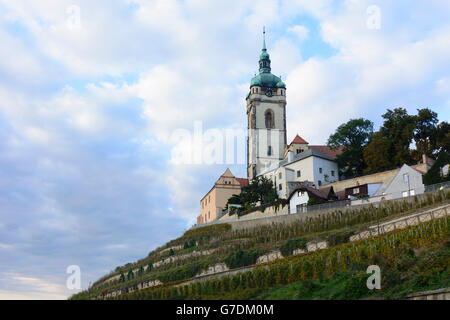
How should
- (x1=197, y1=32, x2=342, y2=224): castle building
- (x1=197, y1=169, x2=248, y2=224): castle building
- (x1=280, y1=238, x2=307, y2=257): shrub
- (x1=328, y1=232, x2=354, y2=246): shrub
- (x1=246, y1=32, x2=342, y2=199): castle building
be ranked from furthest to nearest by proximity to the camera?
(x1=197, y1=169, x2=248, y2=224): castle building
(x1=197, y1=32, x2=342, y2=224): castle building
(x1=246, y1=32, x2=342, y2=199): castle building
(x1=280, y1=238, x2=307, y2=257): shrub
(x1=328, y1=232, x2=354, y2=246): shrub

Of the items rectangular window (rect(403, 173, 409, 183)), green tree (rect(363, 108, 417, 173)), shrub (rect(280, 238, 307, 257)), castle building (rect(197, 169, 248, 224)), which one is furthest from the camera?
castle building (rect(197, 169, 248, 224))

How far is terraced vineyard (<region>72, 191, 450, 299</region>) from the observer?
22516mm

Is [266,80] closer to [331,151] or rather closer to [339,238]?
[331,151]

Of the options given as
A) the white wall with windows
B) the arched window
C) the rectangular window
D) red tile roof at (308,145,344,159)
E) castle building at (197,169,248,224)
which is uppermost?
the arched window

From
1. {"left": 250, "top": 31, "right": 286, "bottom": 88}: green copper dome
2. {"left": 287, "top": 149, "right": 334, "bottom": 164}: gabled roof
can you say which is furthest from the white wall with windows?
{"left": 250, "top": 31, "right": 286, "bottom": 88}: green copper dome

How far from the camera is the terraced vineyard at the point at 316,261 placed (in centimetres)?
2252

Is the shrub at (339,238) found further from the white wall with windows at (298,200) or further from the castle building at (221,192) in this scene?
the castle building at (221,192)

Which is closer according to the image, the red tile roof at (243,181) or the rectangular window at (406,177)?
the rectangular window at (406,177)

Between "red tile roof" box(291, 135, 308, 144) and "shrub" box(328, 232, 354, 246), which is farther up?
"red tile roof" box(291, 135, 308, 144)

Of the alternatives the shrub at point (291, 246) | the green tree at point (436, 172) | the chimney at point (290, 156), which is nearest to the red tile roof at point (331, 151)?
the chimney at point (290, 156)

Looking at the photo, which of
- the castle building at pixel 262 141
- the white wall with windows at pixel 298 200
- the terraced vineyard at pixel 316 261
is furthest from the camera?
the castle building at pixel 262 141

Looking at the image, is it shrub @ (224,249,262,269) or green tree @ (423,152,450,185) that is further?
green tree @ (423,152,450,185)

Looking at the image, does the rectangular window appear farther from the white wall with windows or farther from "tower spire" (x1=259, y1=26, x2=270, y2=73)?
"tower spire" (x1=259, y1=26, x2=270, y2=73)
